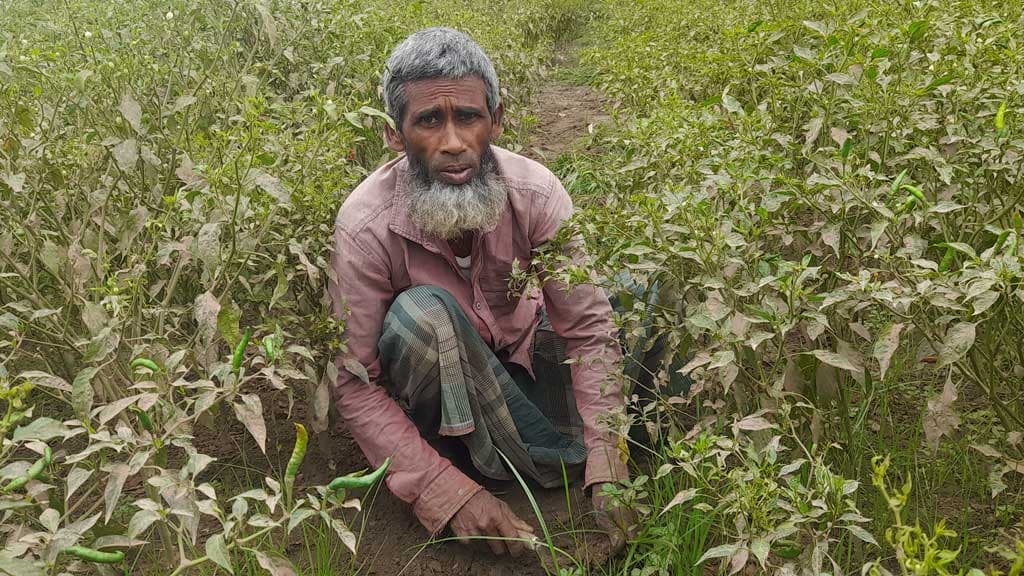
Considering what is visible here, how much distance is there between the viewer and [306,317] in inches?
91.4

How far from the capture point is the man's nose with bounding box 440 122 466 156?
2.43m

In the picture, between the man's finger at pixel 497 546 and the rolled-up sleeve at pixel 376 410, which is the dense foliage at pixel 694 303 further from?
the man's finger at pixel 497 546

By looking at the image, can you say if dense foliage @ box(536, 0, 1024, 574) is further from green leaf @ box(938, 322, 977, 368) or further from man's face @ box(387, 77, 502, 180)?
man's face @ box(387, 77, 502, 180)

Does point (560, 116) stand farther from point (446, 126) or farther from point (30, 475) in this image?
point (30, 475)

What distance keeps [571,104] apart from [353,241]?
4.52 meters

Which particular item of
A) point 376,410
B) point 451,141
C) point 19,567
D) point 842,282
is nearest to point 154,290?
point 376,410

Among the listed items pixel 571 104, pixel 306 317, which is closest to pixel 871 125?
pixel 306 317

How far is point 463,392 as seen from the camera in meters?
2.34

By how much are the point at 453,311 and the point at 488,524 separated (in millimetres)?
545

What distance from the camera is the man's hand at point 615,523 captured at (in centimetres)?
215

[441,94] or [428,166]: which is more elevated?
[441,94]

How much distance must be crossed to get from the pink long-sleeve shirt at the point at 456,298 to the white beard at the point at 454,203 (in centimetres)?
5

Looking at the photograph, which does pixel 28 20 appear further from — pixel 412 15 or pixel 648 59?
pixel 648 59

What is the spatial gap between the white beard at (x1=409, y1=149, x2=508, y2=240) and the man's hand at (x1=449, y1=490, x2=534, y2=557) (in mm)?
696
